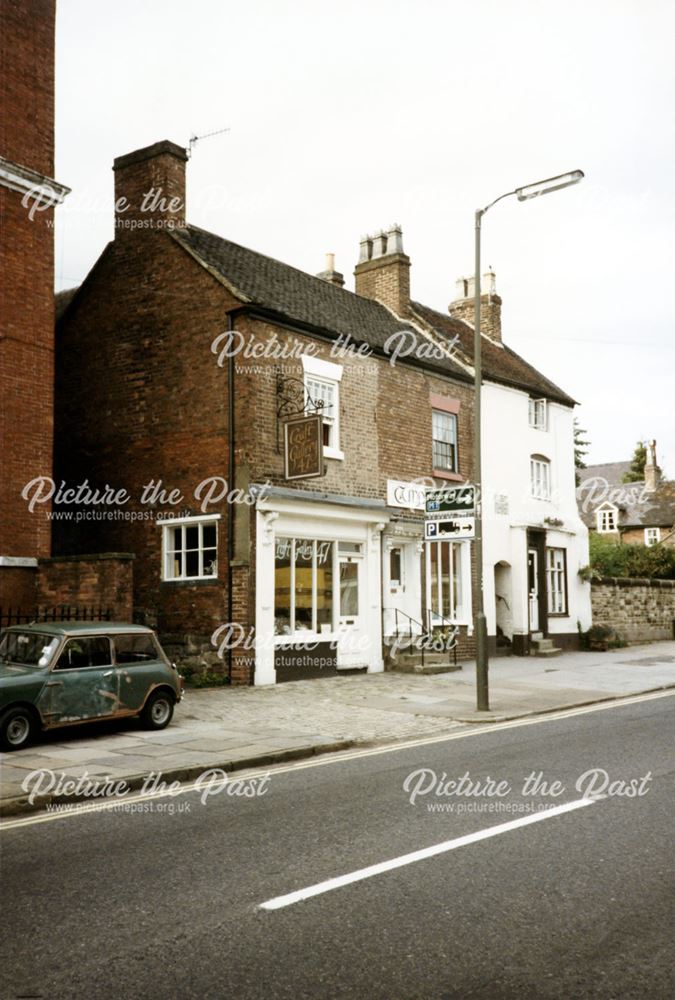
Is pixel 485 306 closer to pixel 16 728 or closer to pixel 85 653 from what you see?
pixel 85 653

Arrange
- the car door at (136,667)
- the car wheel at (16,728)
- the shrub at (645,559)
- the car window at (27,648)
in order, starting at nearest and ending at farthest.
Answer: the car wheel at (16,728) → the car window at (27,648) → the car door at (136,667) → the shrub at (645,559)

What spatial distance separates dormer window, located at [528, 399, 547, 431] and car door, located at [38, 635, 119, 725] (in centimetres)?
1806

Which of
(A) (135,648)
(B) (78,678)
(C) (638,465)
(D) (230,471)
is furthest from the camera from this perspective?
(C) (638,465)

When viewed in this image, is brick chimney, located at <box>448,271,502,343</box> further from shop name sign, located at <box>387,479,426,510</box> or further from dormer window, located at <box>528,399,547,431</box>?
shop name sign, located at <box>387,479,426,510</box>

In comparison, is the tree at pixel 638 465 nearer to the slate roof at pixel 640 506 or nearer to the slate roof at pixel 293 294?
the slate roof at pixel 640 506

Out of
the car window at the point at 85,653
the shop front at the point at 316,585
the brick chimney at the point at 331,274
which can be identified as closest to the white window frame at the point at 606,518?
the brick chimney at the point at 331,274

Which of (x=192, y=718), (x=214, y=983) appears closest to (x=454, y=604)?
(x=192, y=718)

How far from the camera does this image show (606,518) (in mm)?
63781

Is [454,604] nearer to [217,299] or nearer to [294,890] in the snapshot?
[217,299]

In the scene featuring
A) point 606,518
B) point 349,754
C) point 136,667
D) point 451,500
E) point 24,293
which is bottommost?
point 349,754

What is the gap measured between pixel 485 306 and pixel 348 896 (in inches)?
1002

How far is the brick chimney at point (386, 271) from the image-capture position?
81.3 feet

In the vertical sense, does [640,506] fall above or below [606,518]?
above

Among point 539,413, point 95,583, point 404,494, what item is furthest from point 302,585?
point 539,413
